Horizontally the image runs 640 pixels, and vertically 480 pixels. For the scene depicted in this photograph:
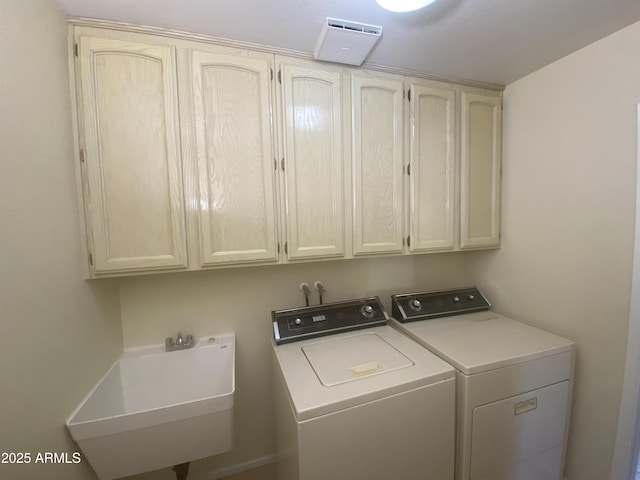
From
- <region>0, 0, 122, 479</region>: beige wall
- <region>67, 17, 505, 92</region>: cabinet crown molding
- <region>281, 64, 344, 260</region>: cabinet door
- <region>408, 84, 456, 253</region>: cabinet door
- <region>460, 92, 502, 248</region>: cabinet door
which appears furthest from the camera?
<region>460, 92, 502, 248</region>: cabinet door

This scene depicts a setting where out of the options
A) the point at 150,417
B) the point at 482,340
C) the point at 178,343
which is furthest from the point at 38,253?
the point at 482,340

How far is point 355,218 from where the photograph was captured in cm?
148

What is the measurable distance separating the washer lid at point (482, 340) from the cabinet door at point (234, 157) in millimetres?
1076

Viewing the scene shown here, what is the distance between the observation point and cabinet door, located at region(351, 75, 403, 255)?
1445 millimetres

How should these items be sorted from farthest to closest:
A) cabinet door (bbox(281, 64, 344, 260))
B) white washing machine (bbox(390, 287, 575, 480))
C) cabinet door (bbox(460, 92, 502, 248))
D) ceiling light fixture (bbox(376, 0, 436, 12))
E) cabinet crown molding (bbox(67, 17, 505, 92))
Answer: cabinet door (bbox(460, 92, 502, 248)), cabinet door (bbox(281, 64, 344, 260)), white washing machine (bbox(390, 287, 575, 480)), cabinet crown molding (bbox(67, 17, 505, 92)), ceiling light fixture (bbox(376, 0, 436, 12))

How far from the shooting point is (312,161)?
54.1 inches

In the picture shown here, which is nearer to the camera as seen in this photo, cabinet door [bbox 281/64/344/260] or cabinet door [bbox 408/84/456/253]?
cabinet door [bbox 281/64/344/260]

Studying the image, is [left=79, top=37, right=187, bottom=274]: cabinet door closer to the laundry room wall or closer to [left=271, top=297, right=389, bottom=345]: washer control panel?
the laundry room wall

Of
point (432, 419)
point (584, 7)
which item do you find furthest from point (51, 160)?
point (584, 7)

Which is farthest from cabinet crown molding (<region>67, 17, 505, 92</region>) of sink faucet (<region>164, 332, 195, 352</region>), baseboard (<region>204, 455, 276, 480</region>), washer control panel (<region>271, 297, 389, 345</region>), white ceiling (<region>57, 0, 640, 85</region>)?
baseboard (<region>204, 455, 276, 480</region>)

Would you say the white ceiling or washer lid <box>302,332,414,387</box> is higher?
the white ceiling

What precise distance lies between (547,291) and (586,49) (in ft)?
4.47

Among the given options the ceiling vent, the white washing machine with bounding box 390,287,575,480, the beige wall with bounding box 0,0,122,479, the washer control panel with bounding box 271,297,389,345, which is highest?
the ceiling vent

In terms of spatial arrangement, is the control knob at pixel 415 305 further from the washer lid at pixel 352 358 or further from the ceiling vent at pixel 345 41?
the ceiling vent at pixel 345 41
